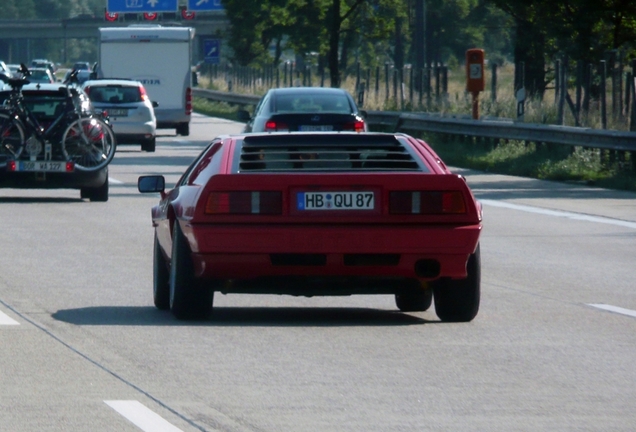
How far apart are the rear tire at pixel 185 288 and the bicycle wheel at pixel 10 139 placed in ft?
35.4

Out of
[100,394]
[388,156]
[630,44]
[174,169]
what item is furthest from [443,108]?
[100,394]

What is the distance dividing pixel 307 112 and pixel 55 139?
15.2 ft

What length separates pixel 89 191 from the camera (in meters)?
21.2

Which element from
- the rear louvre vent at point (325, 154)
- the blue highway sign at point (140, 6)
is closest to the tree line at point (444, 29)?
the blue highway sign at point (140, 6)

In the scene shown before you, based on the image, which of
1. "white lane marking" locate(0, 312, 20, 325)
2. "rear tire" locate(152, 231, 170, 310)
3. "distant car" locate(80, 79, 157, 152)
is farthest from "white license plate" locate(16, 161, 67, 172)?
"distant car" locate(80, 79, 157, 152)

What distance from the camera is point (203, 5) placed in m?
76.8

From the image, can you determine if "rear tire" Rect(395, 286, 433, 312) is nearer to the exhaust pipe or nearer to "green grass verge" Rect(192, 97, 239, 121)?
the exhaust pipe

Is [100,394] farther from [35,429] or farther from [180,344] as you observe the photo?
[180,344]

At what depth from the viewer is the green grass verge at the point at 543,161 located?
81.6 ft

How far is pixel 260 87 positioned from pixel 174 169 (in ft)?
145

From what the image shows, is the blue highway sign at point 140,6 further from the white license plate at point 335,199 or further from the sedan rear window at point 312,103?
the white license plate at point 335,199

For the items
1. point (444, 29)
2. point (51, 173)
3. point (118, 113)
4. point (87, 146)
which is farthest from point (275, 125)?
point (444, 29)

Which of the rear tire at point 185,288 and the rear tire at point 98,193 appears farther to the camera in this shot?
the rear tire at point 98,193

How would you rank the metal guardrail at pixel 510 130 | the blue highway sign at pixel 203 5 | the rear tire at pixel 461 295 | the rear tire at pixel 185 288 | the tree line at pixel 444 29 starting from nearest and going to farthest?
the rear tire at pixel 185 288
the rear tire at pixel 461 295
the metal guardrail at pixel 510 130
the tree line at pixel 444 29
the blue highway sign at pixel 203 5
